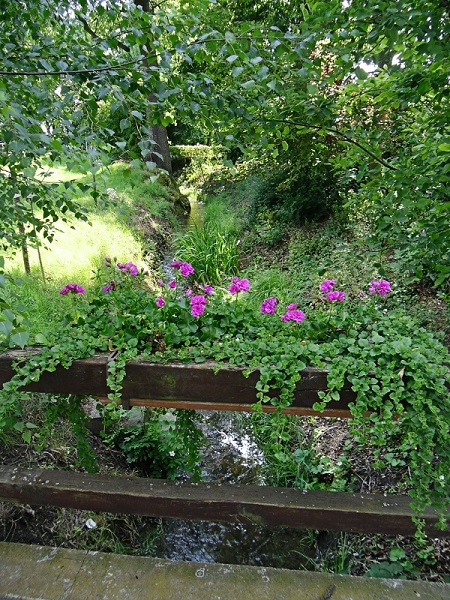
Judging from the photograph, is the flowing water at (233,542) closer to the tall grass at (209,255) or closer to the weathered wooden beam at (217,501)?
the weathered wooden beam at (217,501)

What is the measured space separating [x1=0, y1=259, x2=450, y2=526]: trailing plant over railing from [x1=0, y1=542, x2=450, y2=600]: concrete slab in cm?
42

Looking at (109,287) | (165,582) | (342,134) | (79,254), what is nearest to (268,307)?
(109,287)

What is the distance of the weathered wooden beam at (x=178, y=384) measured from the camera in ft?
5.13

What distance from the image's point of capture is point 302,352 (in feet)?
5.16

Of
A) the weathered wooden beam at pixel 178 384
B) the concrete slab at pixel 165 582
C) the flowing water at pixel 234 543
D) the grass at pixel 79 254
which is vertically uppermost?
the grass at pixel 79 254

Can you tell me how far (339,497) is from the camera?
1790 millimetres

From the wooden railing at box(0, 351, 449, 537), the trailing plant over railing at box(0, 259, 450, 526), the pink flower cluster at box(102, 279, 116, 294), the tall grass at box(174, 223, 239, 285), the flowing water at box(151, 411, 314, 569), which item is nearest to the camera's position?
the trailing plant over railing at box(0, 259, 450, 526)

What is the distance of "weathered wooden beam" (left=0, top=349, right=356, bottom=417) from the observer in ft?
5.13

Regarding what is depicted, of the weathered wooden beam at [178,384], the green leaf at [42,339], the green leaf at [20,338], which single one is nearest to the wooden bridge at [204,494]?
the weathered wooden beam at [178,384]

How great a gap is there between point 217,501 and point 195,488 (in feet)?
0.40

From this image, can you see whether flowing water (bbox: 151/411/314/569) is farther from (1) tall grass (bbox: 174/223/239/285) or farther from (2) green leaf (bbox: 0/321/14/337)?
(1) tall grass (bbox: 174/223/239/285)

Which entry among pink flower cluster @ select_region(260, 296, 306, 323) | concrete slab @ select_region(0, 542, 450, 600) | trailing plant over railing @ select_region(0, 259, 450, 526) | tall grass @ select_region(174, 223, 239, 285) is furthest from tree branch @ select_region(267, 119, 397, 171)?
tall grass @ select_region(174, 223, 239, 285)

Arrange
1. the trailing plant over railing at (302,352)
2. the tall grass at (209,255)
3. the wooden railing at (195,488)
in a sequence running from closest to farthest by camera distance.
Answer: the trailing plant over railing at (302,352), the wooden railing at (195,488), the tall grass at (209,255)

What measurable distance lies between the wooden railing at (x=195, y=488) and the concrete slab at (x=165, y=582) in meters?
0.19
